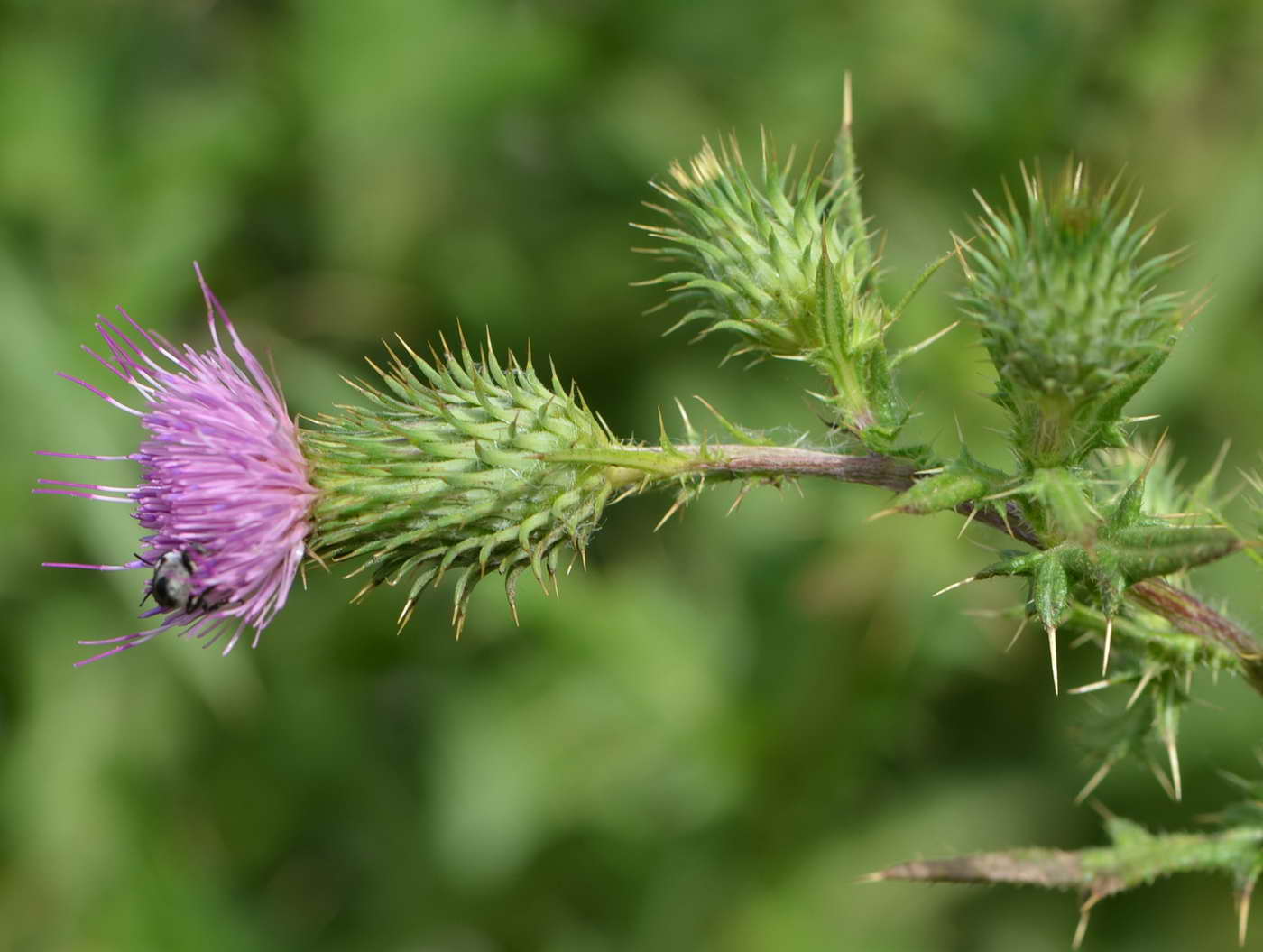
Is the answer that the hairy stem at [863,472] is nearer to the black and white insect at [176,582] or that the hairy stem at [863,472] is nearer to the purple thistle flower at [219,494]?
the purple thistle flower at [219,494]

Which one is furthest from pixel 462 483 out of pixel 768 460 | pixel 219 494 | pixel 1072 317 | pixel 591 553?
pixel 591 553

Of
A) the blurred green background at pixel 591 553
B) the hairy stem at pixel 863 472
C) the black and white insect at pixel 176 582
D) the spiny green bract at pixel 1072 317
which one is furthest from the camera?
the blurred green background at pixel 591 553

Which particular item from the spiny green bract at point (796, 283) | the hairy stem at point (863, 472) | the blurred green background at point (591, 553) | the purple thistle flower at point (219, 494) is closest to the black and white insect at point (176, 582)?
the purple thistle flower at point (219, 494)

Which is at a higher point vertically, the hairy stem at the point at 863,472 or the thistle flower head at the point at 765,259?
the thistle flower head at the point at 765,259

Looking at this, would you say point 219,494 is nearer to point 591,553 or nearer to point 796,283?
point 796,283

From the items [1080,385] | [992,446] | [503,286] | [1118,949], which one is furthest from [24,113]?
[1118,949]

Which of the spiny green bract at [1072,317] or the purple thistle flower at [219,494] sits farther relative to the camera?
the purple thistle flower at [219,494]

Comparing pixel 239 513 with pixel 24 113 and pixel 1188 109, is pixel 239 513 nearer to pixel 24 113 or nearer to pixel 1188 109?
pixel 24 113
